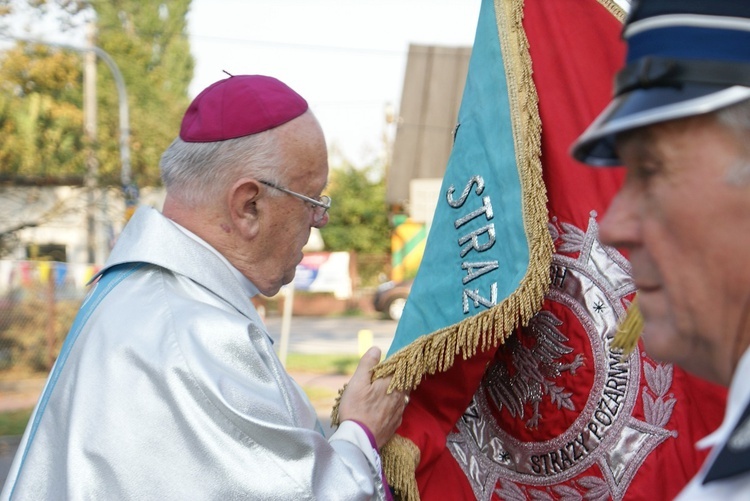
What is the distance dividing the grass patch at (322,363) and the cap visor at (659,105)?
12034 mm

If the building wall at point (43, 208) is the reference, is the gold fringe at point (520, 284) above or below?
above

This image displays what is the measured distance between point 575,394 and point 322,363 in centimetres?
1206

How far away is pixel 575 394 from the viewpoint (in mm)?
2281

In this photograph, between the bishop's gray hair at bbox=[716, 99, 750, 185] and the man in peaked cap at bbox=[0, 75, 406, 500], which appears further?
the man in peaked cap at bbox=[0, 75, 406, 500]

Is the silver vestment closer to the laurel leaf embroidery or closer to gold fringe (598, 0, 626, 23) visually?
the laurel leaf embroidery

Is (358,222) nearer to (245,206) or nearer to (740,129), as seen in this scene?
(245,206)

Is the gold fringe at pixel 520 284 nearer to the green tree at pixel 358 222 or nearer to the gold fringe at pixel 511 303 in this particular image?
the gold fringe at pixel 511 303

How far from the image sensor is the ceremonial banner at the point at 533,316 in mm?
2201

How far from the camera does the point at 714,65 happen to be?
39.1 inches

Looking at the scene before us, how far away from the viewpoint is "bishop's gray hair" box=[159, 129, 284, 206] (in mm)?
2234

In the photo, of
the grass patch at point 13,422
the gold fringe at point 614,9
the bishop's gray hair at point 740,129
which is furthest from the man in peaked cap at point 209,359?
the grass patch at point 13,422

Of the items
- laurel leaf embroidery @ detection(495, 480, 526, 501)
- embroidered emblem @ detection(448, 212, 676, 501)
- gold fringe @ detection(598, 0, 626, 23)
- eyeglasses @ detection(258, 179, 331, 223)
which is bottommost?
laurel leaf embroidery @ detection(495, 480, 526, 501)

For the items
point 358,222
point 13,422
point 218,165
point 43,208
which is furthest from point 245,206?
point 358,222

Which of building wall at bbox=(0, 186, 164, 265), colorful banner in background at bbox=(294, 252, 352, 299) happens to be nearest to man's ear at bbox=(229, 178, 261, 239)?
building wall at bbox=(0, 186, 164, 265)
